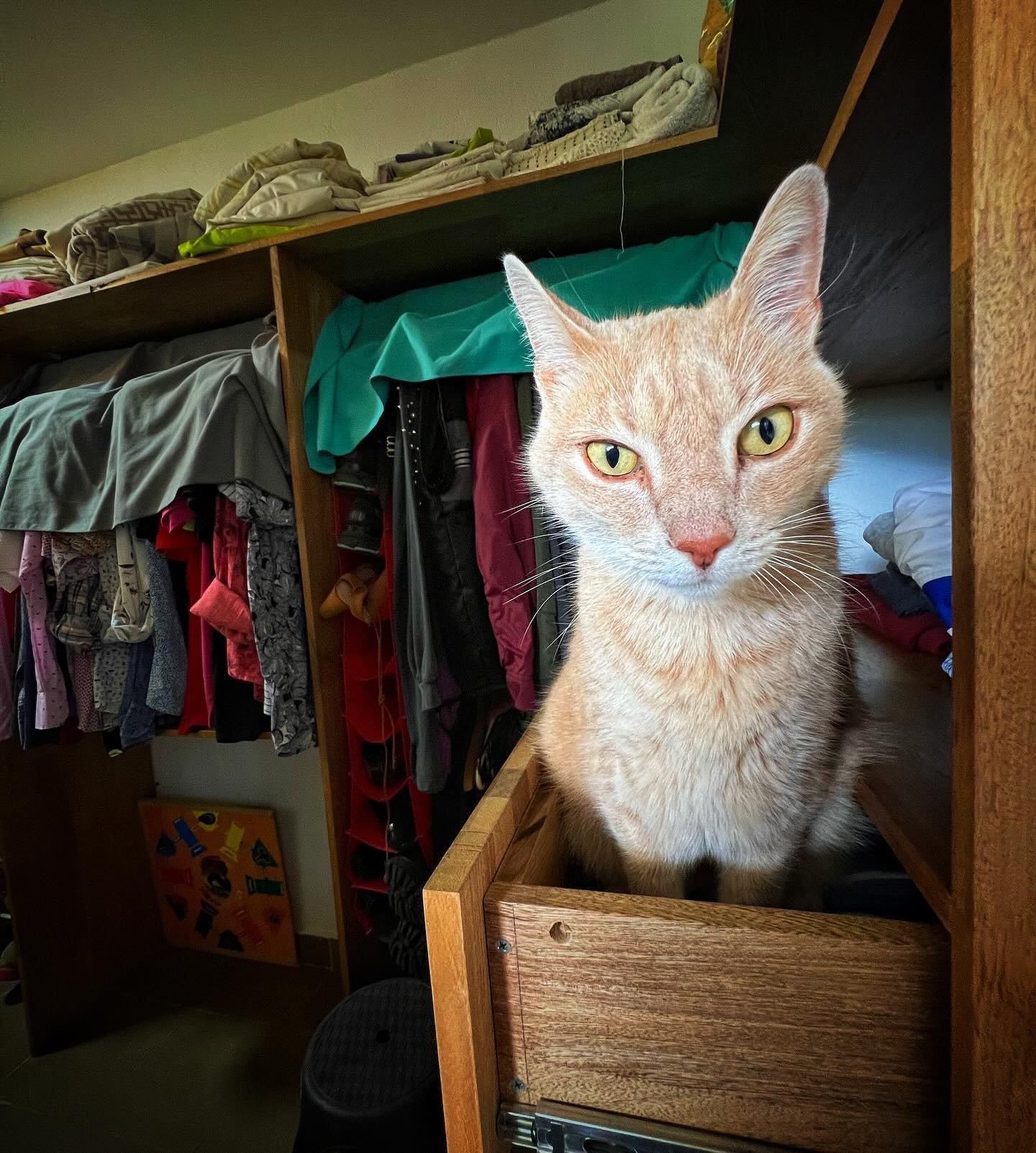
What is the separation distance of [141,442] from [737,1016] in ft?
4.57

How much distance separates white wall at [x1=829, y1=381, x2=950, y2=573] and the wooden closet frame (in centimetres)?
40

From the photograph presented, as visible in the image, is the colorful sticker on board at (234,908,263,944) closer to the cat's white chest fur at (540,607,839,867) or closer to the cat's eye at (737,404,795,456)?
the cat's white chest fur at (540,607,839,867)

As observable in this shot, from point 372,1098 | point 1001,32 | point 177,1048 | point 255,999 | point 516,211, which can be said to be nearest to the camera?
point 1001,32

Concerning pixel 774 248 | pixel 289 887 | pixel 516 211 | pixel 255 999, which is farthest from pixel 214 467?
pixel 255 999

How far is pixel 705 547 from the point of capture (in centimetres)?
35

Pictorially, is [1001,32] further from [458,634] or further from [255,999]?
[255,999]

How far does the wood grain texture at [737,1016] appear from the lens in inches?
12.1

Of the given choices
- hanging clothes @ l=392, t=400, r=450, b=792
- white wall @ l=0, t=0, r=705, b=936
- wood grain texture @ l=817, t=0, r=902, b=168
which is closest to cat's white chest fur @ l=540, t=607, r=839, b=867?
wood grain texture @ l=817, t=0, r=902, b=168

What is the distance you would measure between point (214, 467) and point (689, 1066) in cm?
117

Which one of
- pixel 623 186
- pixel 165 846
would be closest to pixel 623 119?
pixel 623 186

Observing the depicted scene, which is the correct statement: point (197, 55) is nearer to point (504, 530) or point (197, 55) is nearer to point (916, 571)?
point (504, 530)

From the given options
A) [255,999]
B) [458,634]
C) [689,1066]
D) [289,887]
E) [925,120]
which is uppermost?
[925,120]

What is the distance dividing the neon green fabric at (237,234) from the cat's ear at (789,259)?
1006mm

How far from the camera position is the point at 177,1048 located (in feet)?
4.63
